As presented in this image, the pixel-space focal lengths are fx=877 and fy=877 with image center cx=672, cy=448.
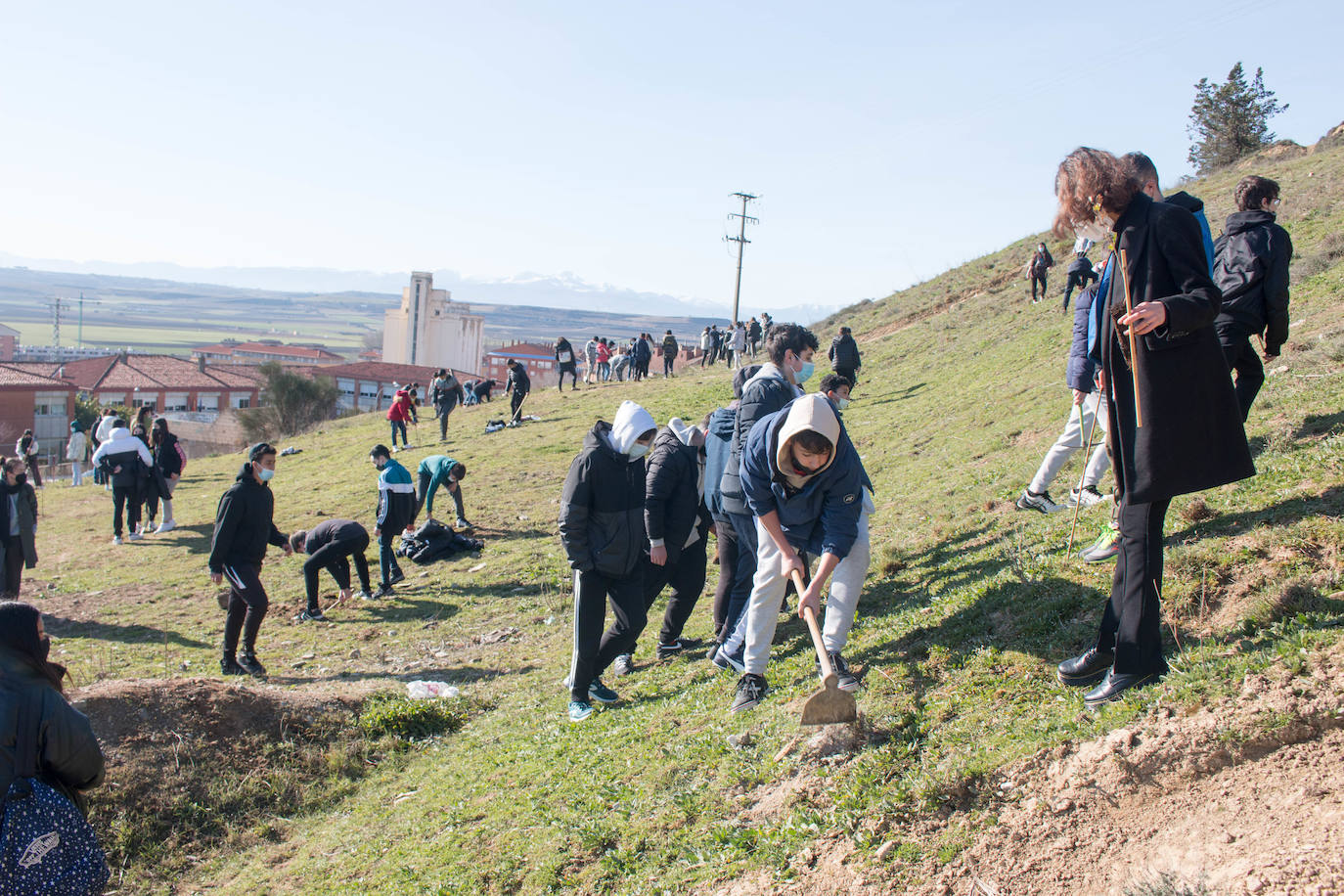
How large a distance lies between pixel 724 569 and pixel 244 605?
451 cm

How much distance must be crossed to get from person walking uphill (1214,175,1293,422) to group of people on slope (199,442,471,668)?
7380 mm

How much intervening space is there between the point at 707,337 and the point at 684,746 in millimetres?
30004

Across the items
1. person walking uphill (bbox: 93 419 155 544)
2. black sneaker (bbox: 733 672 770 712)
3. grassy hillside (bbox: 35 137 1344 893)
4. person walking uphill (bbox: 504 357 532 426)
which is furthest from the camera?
person walking uphill (bbox: 504 357 532 426)

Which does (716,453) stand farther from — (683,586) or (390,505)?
(390,505)

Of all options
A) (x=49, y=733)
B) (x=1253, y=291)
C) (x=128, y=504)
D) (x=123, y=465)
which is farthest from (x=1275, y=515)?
(x=128, y=504)

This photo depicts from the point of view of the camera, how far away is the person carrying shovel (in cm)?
423

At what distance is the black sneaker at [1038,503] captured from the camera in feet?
23.2

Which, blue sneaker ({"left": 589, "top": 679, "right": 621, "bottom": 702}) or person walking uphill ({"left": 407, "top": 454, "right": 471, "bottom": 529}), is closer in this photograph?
blue sneaker ({"left": 589, "top": 679, "right": 621, "bottom": 702})

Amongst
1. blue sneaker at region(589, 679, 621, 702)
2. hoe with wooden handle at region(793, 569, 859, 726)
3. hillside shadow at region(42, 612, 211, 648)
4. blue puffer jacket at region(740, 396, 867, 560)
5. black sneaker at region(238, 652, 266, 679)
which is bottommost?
hillside shadow at region(42, 612, 211, 648)

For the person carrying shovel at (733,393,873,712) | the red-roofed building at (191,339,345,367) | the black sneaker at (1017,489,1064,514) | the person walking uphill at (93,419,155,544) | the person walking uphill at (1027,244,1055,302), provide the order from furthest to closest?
1. the red-roofed building at (191,339,345,367)
2. the person walking uphill at (1027,244,1055,302)
3. the person walking uphill at (93,419,155,544)
4. the black sneaker at (1017,489,1064,514)
5. the person carrying shovel at (733,393,873,712)

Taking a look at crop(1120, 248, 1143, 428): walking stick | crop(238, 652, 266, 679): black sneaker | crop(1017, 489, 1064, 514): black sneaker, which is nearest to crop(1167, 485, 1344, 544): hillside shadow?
crop(1120, 248, 1143, 428): walking stick

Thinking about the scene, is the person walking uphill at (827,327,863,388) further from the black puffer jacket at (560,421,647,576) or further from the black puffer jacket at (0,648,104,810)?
the black puffer jacket at (0,648,104,810)

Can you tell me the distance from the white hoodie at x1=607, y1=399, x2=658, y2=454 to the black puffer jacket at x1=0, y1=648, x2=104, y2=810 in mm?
3407

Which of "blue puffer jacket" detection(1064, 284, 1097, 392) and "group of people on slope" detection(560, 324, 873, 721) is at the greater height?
"blue puffer jacket" detection(1064, 284, 1097, 392)
